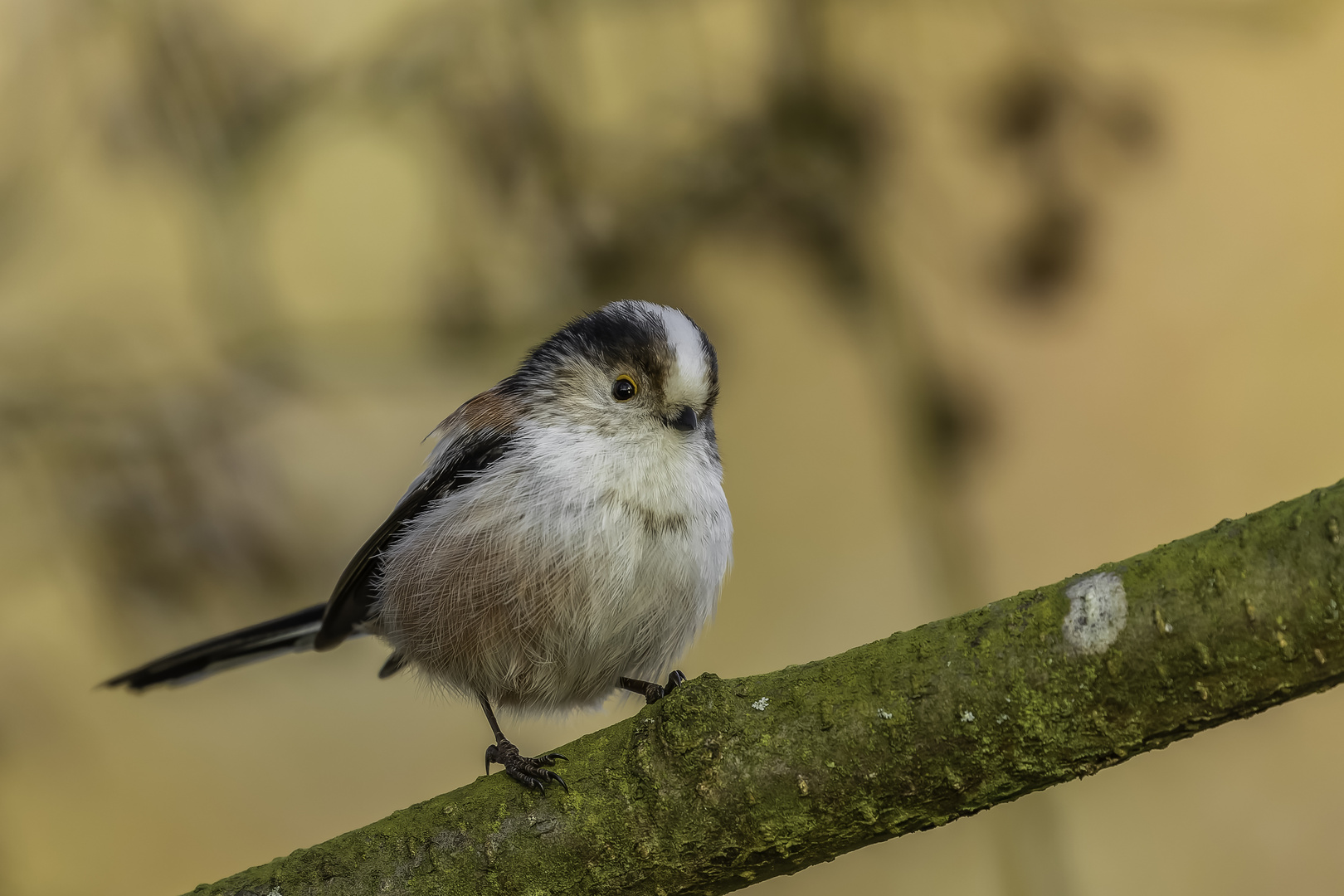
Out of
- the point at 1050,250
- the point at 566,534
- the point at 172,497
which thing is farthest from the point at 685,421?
the point at 172,497

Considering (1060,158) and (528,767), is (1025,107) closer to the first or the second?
(1060,158)

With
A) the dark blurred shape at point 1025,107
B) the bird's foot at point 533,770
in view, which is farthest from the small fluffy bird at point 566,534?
the dark blurred shape at point 1025,107

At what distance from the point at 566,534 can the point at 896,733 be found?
3.52 feet

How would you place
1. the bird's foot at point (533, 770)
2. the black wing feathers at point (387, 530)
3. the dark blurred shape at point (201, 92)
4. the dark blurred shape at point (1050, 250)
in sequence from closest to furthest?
the bird's foot at point (533, 770) → the black wing feathers at point (387, 530) → the dark blurred shape at point (1050, 250) → the dark blurred shape at point (201, 92)

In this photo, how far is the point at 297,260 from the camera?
4508 millimetres

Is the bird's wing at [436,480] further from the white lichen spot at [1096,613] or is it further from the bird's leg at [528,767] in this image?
the white lichen spot at [1096,613]

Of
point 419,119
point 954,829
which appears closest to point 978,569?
point 954,829

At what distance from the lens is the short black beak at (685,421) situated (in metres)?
2.74

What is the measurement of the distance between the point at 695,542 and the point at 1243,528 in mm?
1400

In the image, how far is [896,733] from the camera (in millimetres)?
1686

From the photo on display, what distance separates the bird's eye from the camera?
111 inches

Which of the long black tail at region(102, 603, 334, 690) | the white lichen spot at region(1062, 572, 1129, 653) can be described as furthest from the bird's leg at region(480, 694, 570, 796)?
the long black tail at region(102, 603, 334, 690)

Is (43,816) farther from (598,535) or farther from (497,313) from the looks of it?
(598,535)

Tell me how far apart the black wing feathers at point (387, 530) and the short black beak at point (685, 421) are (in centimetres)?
45
